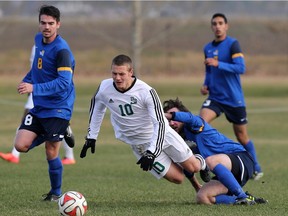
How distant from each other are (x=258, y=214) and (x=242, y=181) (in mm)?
1013

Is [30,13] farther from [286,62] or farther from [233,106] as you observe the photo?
[233,106]

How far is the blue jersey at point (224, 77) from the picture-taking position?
11.8 metres

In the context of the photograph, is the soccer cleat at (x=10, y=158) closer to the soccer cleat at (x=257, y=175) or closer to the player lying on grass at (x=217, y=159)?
the soccer cleat at (x=257, y=175)

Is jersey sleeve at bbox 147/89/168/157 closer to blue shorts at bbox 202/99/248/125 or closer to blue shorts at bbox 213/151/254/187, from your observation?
blue shorts at bbox 213/151/254/187

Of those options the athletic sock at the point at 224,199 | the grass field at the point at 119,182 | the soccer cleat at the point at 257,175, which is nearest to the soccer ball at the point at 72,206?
the grass field at the point at 119,182

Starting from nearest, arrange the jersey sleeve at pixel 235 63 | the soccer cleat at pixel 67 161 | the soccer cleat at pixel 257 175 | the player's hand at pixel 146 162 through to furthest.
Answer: the player's hand at pixel 146 162 → the soccer cleat at pixel 257 175 → the jersey sleeve at pixel 235 63 → the soccer cleat at pixel 67 161

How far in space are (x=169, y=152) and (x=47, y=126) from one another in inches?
58.2

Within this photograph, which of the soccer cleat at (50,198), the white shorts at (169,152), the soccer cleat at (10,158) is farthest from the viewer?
the soccer cleat at (10,158)

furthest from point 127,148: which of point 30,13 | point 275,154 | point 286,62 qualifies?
point 30,13

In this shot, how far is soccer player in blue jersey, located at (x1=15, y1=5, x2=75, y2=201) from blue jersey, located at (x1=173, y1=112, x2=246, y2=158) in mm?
1462

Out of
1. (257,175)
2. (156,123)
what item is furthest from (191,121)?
(257,175)

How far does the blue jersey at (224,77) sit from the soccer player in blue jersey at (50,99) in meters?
3.65

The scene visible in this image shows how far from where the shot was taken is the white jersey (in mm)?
7871

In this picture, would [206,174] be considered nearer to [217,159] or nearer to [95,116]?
[217,159]
